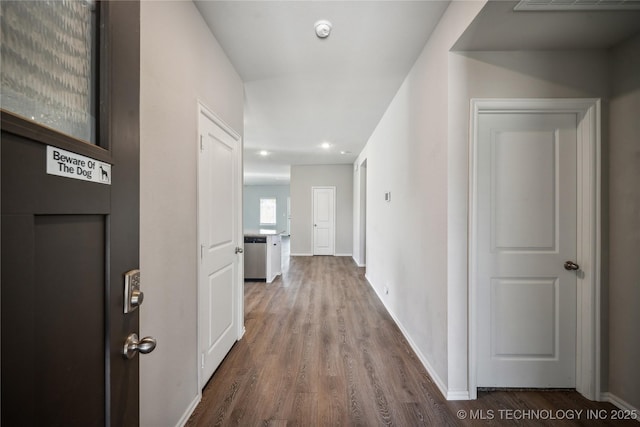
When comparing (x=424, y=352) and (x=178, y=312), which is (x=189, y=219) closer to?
(x=178, y=312)

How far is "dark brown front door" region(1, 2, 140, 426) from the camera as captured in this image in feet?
1.42

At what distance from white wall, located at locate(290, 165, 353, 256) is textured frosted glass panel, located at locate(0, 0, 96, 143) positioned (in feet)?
23.6

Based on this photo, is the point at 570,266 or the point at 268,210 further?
the point at 268,210

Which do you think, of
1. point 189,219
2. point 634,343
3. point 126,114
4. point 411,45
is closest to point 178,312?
point 189,219

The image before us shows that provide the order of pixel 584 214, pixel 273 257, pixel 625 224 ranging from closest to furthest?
pixel 625 224 → pixel 584 214 → pixel 273 257

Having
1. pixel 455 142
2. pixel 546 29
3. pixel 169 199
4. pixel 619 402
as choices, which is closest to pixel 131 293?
pixel 169 199

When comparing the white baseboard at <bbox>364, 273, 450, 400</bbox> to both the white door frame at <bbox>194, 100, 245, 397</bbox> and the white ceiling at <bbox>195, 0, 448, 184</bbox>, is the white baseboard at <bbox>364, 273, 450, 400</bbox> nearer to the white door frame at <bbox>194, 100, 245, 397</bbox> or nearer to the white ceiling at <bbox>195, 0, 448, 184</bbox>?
the white door frame at <bbox>194, 100, 245, 397</bbox>

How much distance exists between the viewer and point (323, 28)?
6.32 ft

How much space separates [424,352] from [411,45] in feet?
8.28

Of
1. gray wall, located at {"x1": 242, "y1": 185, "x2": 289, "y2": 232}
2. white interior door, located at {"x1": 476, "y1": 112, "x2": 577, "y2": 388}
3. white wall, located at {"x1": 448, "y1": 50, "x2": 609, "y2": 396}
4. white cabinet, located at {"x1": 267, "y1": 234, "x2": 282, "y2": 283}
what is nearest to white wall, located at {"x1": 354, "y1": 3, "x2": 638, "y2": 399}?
white wall, located at {"x1": 448, "y1": 50, "x2": 609, "y2": 396}

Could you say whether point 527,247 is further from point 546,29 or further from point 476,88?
point 546,29

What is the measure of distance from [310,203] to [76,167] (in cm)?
732

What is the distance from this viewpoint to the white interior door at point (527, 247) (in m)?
1.85

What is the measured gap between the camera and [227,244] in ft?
7.61
